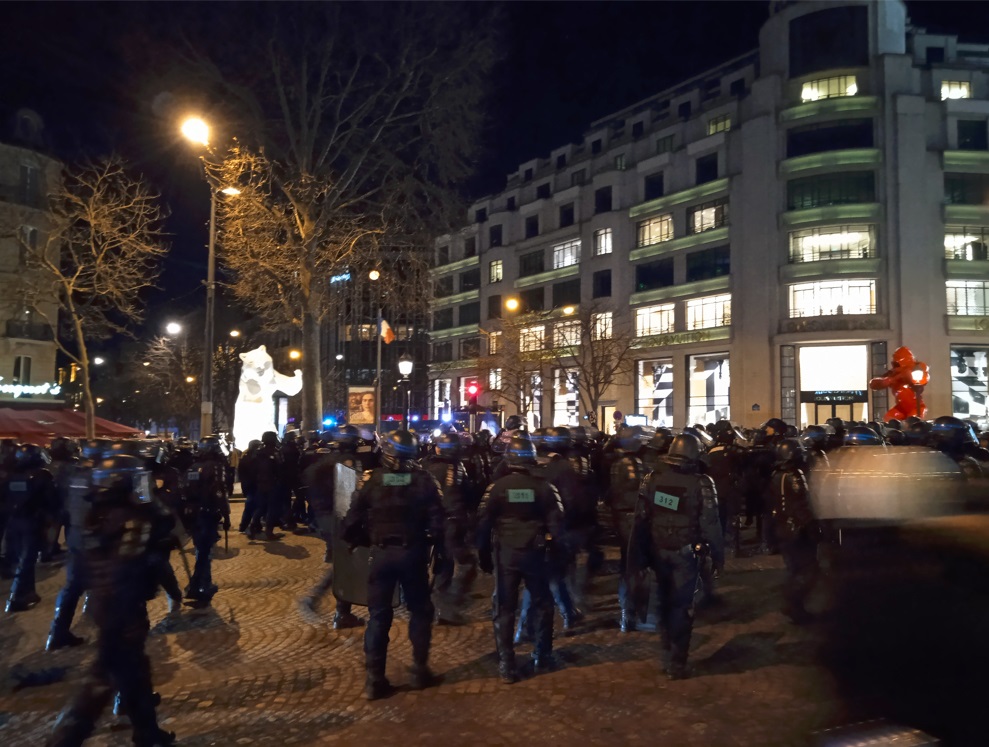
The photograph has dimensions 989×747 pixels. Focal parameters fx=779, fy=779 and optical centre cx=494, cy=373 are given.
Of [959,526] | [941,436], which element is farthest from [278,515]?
[959,526]

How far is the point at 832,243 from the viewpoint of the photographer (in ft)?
123

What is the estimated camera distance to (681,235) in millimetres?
43000

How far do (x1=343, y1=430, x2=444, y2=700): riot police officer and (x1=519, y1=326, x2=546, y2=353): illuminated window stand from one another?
1295 inches

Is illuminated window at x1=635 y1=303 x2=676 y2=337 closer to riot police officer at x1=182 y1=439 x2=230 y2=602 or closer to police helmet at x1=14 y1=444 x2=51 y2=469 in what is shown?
riot police officer at x1=182 y1=439 x2=230 y2=602

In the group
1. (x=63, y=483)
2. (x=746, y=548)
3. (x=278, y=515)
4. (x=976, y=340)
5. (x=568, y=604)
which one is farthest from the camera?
(x=976, y=340)

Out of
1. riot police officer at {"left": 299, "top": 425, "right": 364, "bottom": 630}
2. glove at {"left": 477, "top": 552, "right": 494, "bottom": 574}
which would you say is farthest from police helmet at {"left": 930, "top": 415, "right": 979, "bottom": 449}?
riot police officer at {"left": 299, "top": 425, "right": 364, "bottom": 630}

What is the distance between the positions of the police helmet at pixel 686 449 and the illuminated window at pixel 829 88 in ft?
124

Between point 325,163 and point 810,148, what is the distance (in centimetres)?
2684

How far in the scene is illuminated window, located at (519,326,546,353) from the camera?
1572 inches

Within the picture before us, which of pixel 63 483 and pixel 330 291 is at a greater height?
pixel 330 291

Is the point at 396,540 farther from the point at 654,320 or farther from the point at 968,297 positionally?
the point at 654,320

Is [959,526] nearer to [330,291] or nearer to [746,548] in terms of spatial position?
[746,548]

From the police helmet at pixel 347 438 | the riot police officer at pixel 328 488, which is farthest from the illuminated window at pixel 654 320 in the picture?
the riot police officer at pixel 328 488

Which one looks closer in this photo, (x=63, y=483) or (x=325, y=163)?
(x=63, y=483)
